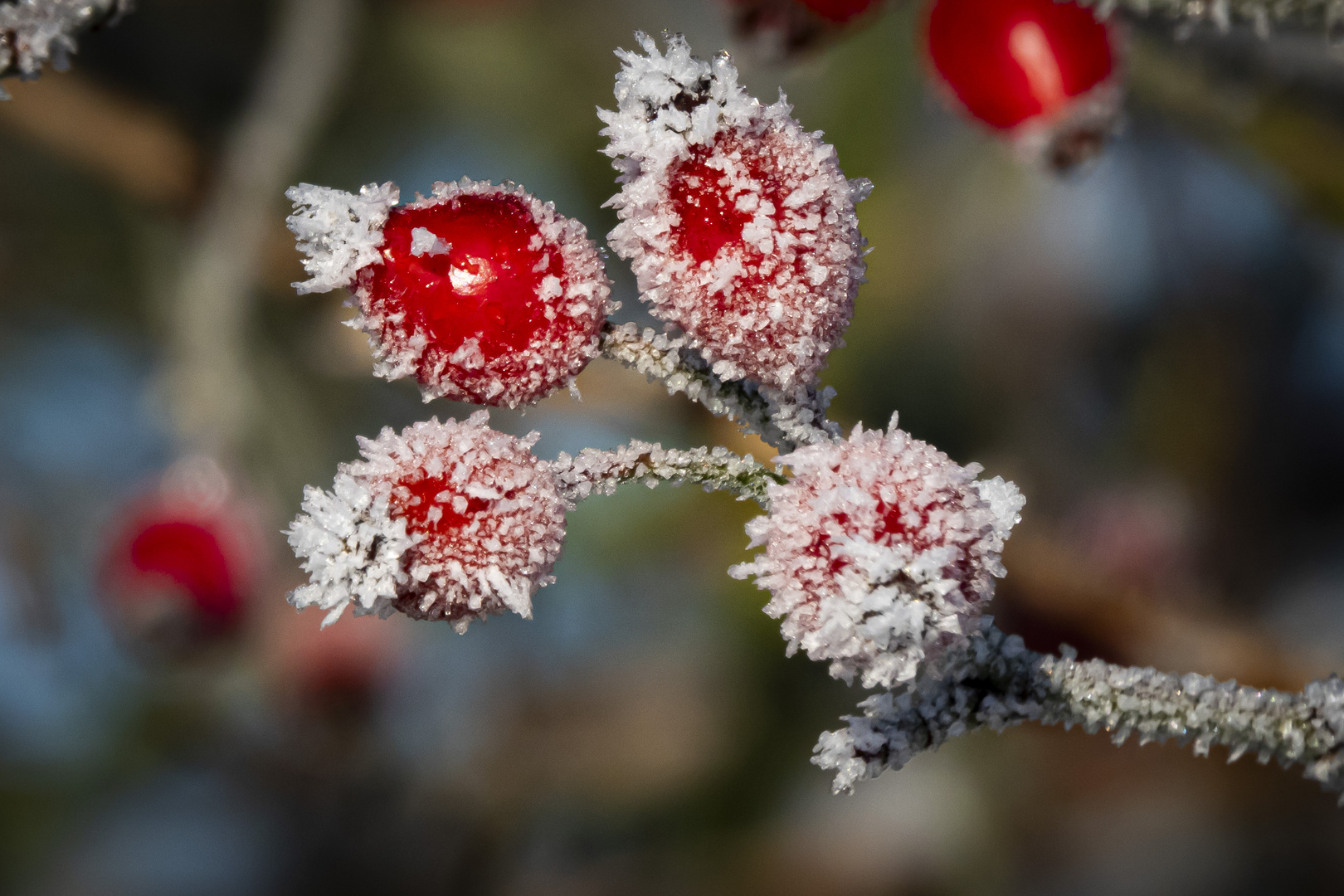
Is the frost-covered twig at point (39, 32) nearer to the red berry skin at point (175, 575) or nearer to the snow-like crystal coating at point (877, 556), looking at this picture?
the snow-like crystal coating at point (877, 556)

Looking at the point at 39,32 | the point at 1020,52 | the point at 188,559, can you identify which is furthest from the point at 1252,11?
the point at 188,559

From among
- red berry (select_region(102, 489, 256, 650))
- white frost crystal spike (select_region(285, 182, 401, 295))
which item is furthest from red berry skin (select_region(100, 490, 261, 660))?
white frost crystal spike (select_region(285, 182, 401, 295))

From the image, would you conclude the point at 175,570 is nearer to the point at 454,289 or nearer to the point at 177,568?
the point at 177,568

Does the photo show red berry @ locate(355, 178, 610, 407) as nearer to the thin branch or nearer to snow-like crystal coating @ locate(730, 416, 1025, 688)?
snow-like crystal coating @ locate(730, 416, 1025, 688)

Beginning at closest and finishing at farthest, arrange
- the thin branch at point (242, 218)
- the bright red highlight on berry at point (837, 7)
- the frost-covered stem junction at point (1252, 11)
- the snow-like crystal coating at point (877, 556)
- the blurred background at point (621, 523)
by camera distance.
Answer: the snow-like crystal coating at point (877, 556) → the frost-covered stem junction at point (1252, 11) → the bright red highlight on berry at point (837, 7) → the thin branch at point (242, 218) → the blurred background at point (621, 523)

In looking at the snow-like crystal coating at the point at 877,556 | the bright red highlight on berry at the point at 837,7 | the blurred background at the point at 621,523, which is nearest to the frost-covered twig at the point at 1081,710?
the snow-like crystal coating at the point at 877,556

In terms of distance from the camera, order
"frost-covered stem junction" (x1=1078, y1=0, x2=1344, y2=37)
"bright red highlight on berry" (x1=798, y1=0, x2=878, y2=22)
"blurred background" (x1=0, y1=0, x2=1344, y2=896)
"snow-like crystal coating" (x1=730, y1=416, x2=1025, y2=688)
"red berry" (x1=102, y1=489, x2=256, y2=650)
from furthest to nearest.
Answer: "blurred background" (x1=0, y1=0, x2=1344, y2=896) → "red berry" (x1=102, y1=489, x2=256, y2=650) → "bright red highlight on berry" (x1=798, y1=0, x2=878, y2=22) → "frost-covered stem junction" (x1=1078, y1=0, x2=1344, y2=37) → "snow-like crystal coating" (x1=730, y1=416, x2=1025, y2=688)

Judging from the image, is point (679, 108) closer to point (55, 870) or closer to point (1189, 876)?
point (1189, 876)
